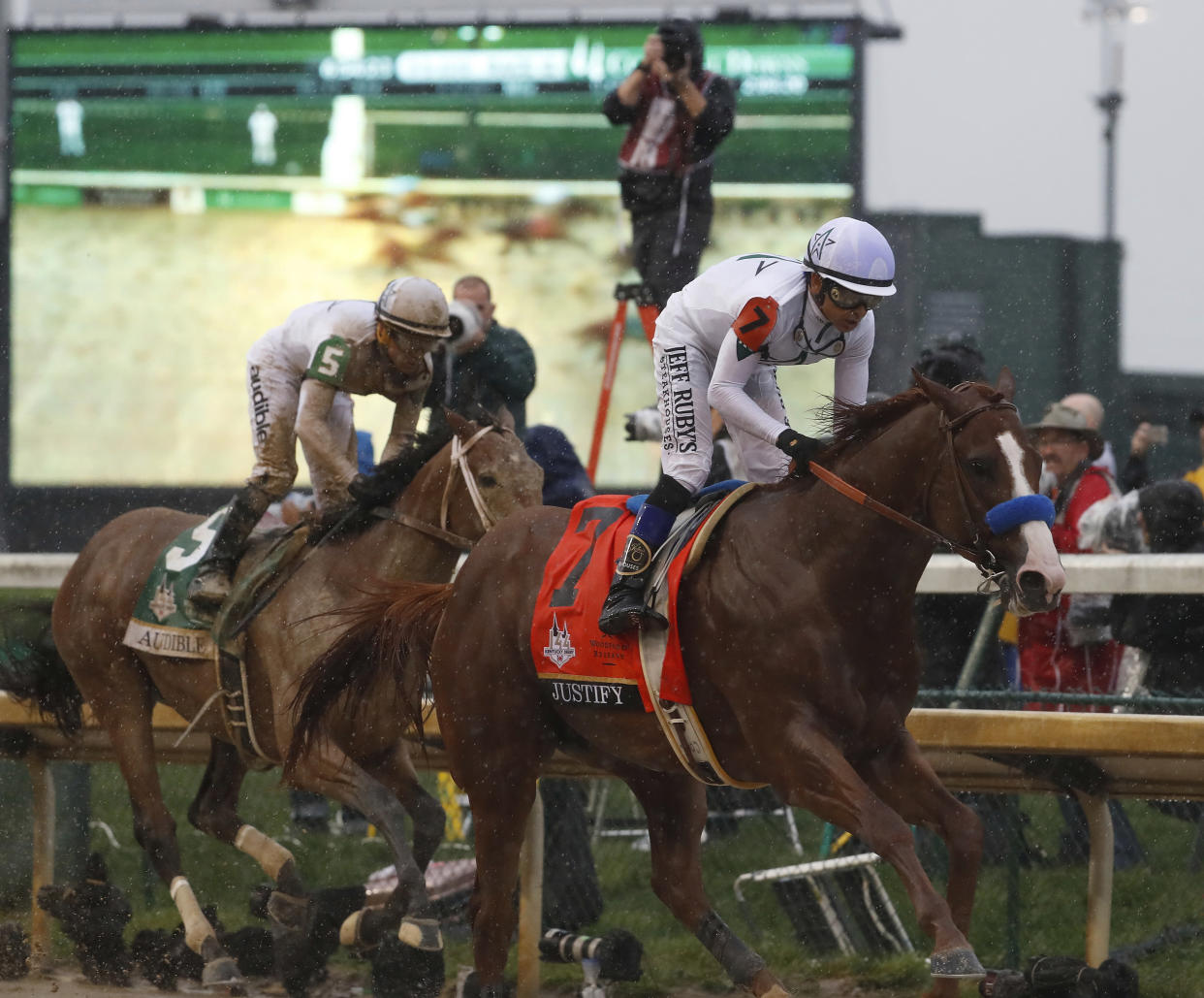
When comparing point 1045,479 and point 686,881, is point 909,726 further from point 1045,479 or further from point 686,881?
point 1045,479

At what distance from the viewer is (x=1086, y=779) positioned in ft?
17.1

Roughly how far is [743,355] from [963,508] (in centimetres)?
78

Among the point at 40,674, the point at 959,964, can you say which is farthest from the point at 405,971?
the point at 959,964

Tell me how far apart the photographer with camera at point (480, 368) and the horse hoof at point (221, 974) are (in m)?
2.15

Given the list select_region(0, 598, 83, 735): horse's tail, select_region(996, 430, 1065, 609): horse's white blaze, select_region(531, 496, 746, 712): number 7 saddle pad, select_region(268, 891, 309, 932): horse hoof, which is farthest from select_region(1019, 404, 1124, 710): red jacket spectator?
select_region(0, 598, 83, 735): horse's tail

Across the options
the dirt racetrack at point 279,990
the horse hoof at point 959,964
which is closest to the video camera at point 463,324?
the dirt racetrack at point 279,990

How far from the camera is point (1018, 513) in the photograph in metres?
3.94

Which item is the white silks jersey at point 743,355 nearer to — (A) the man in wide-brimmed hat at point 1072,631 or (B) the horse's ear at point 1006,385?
(B) the horse's ear at point 1006,385

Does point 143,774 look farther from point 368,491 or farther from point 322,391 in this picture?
point 322,391

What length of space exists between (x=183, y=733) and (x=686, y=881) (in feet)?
7.13

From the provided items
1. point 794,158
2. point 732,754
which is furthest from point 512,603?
point 794,158

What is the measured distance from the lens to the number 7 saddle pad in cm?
460

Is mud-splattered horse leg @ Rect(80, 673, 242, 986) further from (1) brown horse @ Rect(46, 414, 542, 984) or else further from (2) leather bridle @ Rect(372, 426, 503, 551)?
(2) leather bridle @ Rect(372, 426, 503, 551)

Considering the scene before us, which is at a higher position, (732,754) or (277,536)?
(277,536)
